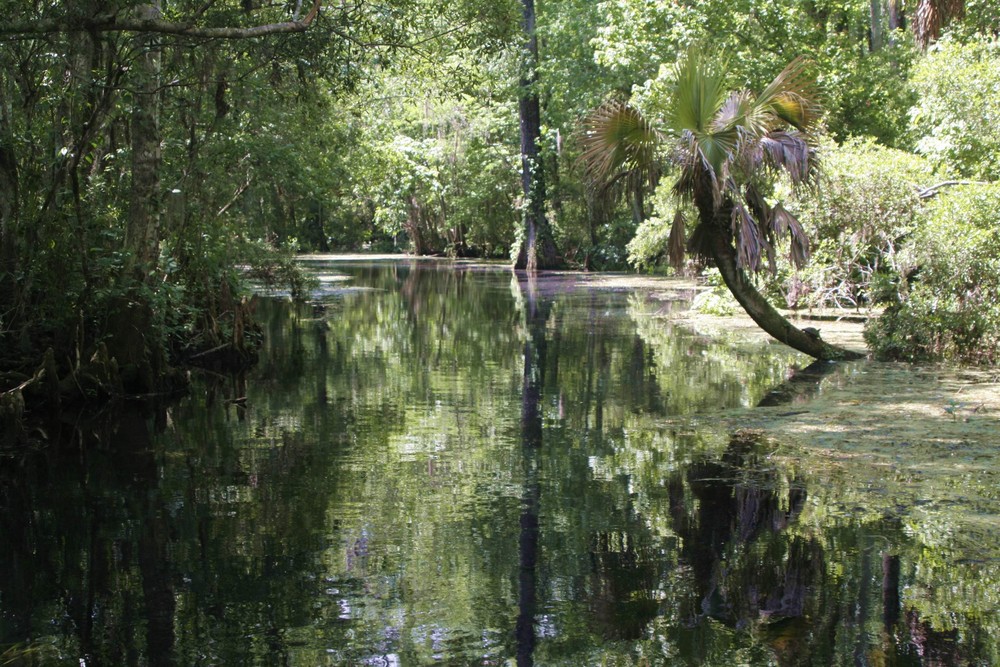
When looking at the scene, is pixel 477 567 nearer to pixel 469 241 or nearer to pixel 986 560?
pixel 986 560

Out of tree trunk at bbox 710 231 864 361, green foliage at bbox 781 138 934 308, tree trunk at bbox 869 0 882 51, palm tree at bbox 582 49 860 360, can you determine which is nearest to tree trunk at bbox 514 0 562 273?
tree trunk at bbox 869 0 882 51

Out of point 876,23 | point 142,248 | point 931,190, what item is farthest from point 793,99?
point 876,23

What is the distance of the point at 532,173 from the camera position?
40312 millimetres

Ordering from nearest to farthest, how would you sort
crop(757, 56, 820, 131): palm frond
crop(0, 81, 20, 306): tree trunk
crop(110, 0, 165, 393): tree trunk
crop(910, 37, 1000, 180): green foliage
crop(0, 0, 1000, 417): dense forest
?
crop(0, 81, 20, 306): tree trunk
crop(0, 0, 1000, 417): dense forest
crop(110, 0, 165, 393): tree trunk
crop(757, 56, 820, 131): palm frond
crop(910, 37, 1000, 180): green foliage

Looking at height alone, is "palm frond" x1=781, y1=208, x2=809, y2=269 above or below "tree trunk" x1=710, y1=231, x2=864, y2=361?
above

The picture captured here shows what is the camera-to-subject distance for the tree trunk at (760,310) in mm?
13586

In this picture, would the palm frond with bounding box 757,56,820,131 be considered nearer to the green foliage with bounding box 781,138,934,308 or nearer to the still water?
the green foliage with bounding box 781,138,934,308

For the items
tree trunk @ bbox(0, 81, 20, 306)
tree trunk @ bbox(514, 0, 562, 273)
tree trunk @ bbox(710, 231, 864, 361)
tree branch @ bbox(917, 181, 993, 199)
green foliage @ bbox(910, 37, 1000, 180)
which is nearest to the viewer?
tree trunk @ bbox(0, 81, 20, 306)

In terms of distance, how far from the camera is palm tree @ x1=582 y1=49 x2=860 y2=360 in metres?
12.6

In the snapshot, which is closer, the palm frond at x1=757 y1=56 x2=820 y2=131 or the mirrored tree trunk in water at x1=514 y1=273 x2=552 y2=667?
the mirrored tree trunk in water at x1=514 y1=273 x2=552 y2=667

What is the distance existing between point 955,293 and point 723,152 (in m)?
3.90

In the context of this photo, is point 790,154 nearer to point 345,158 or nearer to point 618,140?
point 618,140

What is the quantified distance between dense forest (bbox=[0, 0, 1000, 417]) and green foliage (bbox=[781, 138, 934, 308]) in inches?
1.9

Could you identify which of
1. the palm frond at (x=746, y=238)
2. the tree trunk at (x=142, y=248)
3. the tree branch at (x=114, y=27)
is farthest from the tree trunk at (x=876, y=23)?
the tree branch at (x=114, y=27)
